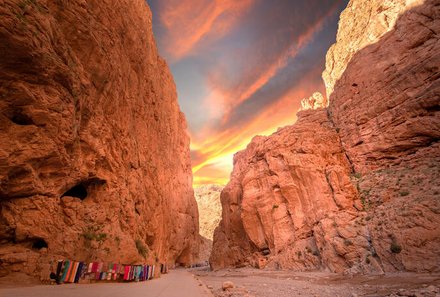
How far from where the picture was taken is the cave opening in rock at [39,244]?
38.8 feet

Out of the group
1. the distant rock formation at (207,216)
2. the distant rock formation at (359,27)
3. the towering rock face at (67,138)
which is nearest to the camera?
the towering rock face at (67,138)

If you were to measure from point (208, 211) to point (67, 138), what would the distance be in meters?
113

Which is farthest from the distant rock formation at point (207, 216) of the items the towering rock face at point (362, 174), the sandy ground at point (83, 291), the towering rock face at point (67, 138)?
the sandy ground at point (83, 291)

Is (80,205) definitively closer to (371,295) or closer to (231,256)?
(371,295)

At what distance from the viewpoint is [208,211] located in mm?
121375

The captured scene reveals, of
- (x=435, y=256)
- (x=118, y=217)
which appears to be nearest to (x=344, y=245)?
(x=435, y=256)

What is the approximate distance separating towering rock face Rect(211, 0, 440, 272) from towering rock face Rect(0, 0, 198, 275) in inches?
728

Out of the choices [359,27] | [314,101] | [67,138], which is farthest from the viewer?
[314,101]

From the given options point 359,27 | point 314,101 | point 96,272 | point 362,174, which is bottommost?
point 96,272

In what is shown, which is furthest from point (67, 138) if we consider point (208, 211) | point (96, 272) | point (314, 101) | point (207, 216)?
point (208, 211)

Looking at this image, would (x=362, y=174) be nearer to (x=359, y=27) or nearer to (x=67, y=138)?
(x=359, y=27)

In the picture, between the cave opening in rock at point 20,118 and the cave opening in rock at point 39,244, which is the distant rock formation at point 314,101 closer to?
the cave opening in rock at point 20,118

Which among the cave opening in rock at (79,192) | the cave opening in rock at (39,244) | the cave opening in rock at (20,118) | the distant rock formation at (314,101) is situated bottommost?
the cave opening in rock at (39,244)

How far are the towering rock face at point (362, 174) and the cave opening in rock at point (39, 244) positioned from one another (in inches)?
860
